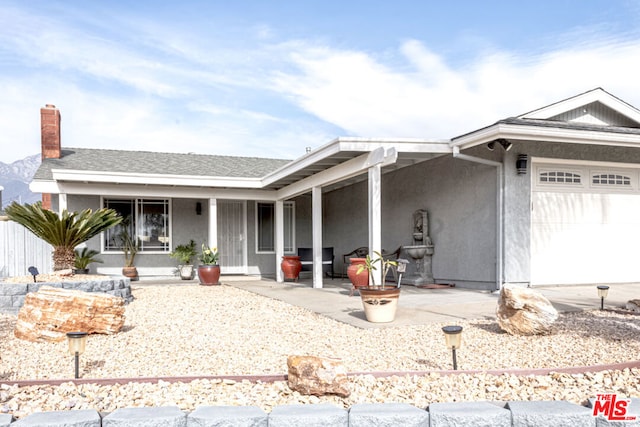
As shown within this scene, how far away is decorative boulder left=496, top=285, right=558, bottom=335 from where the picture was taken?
5148mm

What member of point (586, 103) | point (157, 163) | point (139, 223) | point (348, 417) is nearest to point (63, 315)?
point (348, 417)

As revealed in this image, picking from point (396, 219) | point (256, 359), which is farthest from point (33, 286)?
point (396, 219)

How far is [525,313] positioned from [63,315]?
5.05m

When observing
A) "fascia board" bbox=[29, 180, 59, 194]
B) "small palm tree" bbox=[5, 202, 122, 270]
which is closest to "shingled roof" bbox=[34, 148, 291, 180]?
"fascia board" bbox=[29, 180, 59, 194]

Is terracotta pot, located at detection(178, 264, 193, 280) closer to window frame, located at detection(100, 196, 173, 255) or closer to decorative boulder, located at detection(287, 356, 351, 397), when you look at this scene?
window frame, located at detection(100, 196, 173, 255)

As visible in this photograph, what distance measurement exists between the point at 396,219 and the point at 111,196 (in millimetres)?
7909

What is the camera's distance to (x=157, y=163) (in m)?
14.6

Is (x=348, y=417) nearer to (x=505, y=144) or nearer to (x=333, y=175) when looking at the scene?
(x=505, y=144)

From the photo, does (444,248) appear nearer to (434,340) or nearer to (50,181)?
(434,340)

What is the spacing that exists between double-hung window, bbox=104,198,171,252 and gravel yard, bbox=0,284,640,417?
7.00 m

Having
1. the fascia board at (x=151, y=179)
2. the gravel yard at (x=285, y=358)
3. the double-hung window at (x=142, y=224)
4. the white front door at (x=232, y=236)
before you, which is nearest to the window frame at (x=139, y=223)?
the double-hung window at (x=142, y=224)

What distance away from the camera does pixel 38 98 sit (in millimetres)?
16125

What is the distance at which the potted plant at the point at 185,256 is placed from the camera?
1395 centimetres

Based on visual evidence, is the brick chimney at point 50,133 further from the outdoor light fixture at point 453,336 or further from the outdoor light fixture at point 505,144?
the outdoor light fixture at point 453,336
